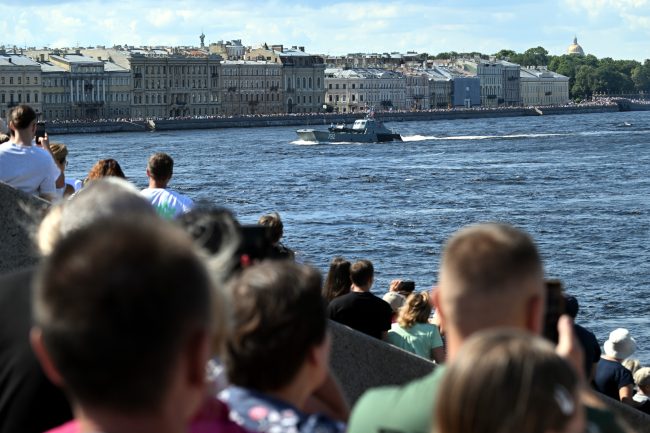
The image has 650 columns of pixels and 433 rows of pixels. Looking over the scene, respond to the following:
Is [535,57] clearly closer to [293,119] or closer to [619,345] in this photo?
[293,119]

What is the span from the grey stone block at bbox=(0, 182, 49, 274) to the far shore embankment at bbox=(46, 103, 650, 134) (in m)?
76.5

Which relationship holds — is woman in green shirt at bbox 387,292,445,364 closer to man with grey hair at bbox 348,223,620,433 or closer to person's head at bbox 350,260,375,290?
person's head at bbox 350,260,375,290

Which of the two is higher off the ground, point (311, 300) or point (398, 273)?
point (311, 300)

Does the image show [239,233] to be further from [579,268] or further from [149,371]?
[579,268]

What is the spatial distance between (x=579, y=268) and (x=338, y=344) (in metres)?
15.4

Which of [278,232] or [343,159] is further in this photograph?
[343,159]

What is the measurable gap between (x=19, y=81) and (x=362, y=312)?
Result: 81.0 metres

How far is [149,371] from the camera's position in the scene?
1385 millimetres

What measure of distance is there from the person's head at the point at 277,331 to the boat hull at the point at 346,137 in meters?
61.6

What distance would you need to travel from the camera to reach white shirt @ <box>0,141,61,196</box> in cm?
431

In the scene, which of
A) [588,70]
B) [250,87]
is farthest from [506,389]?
[588,70]

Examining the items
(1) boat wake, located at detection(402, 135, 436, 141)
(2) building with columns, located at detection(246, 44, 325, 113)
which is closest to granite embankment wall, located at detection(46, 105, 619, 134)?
(2) building with columns, located at detection(246, 44, 325, 113)

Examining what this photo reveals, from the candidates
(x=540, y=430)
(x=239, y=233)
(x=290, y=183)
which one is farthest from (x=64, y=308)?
(x=290, y=183)

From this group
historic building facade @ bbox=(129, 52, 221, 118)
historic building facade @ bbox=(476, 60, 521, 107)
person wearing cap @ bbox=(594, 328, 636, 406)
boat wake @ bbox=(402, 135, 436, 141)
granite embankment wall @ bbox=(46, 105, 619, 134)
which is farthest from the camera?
historic building facade @ bbox=(476, 60, 521, 107)
